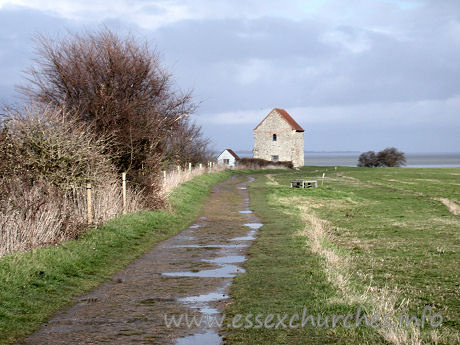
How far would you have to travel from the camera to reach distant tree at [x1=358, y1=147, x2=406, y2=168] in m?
117

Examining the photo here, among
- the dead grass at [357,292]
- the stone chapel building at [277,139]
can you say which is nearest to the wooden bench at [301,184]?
the dead grass at [357,292]

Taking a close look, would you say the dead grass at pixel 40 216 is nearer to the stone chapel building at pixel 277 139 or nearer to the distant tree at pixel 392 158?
the stone chapel building at pixel 277 139

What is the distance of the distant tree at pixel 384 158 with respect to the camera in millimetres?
116562

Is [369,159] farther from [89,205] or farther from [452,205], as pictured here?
[89,205]

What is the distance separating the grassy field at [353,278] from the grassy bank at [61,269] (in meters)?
2.84

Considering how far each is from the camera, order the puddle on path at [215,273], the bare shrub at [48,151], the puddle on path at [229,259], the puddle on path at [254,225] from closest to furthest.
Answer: the puddle on path at [215,273], the puddle on path at [229,259], the bare shrub at [48,151], the puddle on path at [254,225]

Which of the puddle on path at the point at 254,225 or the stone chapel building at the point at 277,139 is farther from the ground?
the stone chapel building at the point at 277,139

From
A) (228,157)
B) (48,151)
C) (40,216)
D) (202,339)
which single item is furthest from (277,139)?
(202,339)

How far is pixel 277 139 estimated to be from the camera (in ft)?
311

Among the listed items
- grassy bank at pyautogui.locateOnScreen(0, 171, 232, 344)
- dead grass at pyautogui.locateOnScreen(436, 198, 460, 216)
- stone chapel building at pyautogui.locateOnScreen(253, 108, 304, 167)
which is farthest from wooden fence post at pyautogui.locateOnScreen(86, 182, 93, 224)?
stone chapel building at pyautogui.locateOnScreen(253, 108, 304, 167)

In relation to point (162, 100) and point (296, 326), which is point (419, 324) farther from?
point (162, 100)

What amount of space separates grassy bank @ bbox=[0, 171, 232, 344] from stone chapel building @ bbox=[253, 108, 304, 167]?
76.2 meters

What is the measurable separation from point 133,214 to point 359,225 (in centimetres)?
874

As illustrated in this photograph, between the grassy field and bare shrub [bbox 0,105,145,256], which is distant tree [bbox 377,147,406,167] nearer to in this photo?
the grassy field
